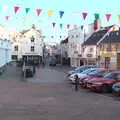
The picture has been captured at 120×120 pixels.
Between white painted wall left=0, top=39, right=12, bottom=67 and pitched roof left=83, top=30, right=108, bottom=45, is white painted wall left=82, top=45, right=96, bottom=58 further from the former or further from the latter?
white painted wall left=0, top=39, right=12, bottom=67

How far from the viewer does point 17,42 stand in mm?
117812

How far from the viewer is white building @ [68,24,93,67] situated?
3706 inches

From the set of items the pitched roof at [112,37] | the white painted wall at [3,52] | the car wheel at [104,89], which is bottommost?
the car wheel at [104,89]

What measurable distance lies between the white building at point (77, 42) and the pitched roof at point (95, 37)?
2.38 m

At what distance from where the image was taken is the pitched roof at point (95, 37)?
84294 millimetres

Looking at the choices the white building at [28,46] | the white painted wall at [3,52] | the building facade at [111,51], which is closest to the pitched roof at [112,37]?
the building facade at [111,51]

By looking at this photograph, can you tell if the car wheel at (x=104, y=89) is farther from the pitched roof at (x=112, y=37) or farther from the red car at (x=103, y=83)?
the pitched roof at (x=112, y=37)

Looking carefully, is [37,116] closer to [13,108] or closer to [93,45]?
[13,108]

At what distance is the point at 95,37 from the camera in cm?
8825

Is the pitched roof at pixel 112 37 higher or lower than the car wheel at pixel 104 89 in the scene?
higher

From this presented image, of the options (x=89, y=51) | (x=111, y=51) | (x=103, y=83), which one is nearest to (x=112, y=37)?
(x=111, y=51)

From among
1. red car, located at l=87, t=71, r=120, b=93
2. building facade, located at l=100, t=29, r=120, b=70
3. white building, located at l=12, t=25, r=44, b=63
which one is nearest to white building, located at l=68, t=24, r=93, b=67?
white building, located at l=12, t=25, r=44, b=63

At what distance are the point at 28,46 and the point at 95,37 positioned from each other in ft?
106

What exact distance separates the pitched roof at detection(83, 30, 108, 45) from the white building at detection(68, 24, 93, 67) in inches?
93.7
